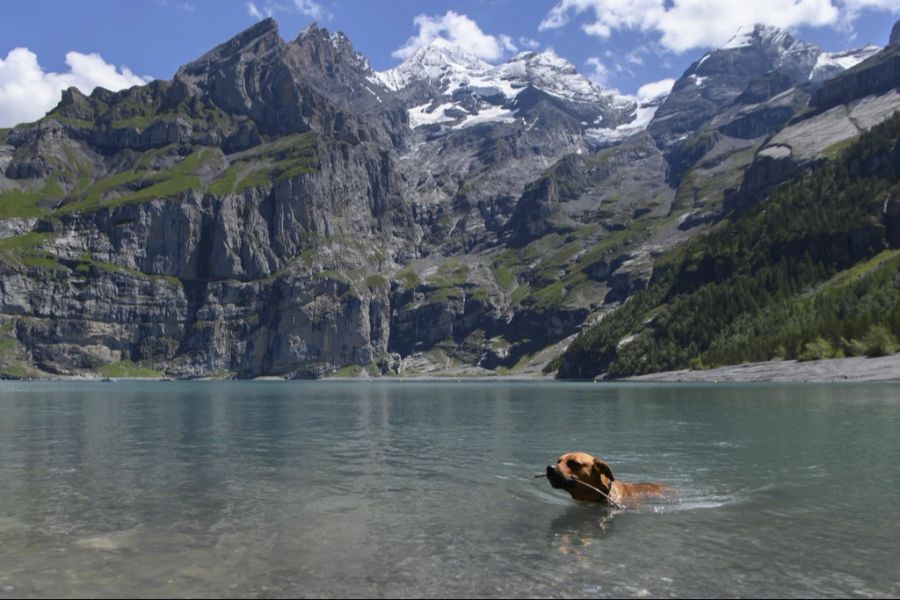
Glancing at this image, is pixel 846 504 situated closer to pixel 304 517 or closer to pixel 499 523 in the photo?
pixel 499 523

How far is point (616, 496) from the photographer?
28969 mm

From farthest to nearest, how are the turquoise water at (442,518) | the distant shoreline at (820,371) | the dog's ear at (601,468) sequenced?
1. the distant shoreline at (820,371)
2. the dog's ear at (601,468)
3. the turquoise water at (442,518)

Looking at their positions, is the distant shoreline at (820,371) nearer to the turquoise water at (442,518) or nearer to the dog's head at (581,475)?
the turquoise water at (442,518)

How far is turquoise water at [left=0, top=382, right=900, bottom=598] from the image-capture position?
18.6m

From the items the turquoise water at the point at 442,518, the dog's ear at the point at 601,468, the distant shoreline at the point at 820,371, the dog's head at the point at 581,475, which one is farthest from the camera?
the distant shoreline at the point at 820,371

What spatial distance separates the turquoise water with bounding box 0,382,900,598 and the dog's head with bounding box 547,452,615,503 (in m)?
0.87

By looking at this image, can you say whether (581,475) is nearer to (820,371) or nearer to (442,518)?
(442,518)

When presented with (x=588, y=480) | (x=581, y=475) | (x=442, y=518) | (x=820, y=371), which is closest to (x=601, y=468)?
(x=588, y=480)

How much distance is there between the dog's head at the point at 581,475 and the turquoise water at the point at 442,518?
0.87 meters

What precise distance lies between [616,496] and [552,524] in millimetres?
4352

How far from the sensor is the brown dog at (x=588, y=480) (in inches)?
1078

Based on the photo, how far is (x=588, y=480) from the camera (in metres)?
28.4

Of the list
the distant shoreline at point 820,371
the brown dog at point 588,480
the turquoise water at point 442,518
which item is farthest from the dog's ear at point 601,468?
the distant shoreline at point 820,371

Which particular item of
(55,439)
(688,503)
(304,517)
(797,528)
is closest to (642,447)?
(688,503)
